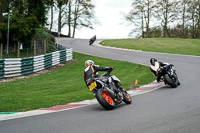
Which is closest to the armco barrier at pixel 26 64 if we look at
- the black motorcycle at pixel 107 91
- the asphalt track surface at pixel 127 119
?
the asphalt track surface at pixel 127 119

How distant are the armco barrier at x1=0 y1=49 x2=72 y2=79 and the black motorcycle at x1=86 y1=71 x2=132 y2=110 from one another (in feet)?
33.8

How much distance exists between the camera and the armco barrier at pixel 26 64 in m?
17.9

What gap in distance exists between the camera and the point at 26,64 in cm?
1950

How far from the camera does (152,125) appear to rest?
6324 mm

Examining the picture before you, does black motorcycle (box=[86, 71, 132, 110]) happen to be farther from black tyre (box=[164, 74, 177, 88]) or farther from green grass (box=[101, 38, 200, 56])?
green grass (box=[101, 38, 200, 56])

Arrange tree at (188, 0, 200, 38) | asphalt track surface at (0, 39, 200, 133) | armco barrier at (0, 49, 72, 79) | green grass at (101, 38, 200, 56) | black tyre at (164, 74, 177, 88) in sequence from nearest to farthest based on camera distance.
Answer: asphalt track surface at (0, 39, 200, 133) < black tyre at (164, 74, 177, 88) < armco barrier at (0, 49, 72, 79) < green grass at (101, 38, 200, 56) < tree at (188, 0, 200, 38)

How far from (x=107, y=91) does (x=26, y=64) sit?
11.9 meters

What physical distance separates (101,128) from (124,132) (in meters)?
0.62

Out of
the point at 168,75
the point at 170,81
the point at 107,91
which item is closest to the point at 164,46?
the point at 168,75

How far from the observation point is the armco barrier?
1787cm

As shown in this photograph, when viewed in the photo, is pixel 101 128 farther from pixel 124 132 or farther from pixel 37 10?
pixel 37 10

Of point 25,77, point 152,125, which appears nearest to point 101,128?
point 152,125

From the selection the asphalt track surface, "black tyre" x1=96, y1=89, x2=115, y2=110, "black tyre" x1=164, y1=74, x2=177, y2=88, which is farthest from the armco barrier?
"black tyre" x1=96, y1=89, x2=115, y2=110

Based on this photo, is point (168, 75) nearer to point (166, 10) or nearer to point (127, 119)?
point (127, 119)
